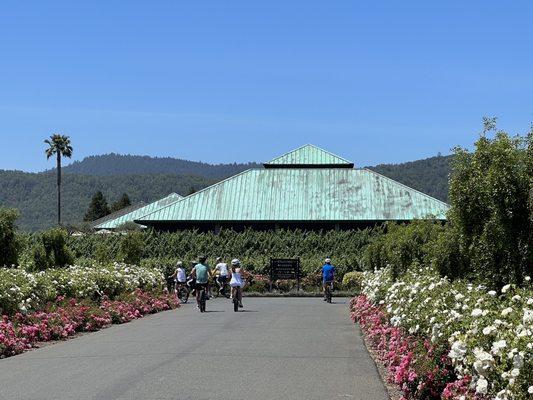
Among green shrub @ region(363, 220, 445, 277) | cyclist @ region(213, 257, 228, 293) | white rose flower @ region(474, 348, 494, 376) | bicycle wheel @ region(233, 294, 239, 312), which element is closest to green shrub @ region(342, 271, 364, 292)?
cyclist @ region(213, 257, 228, 293)

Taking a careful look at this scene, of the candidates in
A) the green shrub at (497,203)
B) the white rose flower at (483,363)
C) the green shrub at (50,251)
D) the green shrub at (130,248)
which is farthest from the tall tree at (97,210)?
the white rose flower at (483,363)

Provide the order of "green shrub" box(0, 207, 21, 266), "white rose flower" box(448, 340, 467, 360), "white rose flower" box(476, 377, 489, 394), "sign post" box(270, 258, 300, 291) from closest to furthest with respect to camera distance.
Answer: "white rose flower" box(476, 377, 489, 394)
"white rose flower" box(448, 340, 467, 360)
"green shrub" box(0, 207, 21, 266)
"sign post" box(270, 258, 300, 291)

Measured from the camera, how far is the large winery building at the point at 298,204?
53.2 m

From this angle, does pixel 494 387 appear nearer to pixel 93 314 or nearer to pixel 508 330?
pixel 508 330

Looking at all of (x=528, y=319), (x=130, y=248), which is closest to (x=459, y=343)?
(x=528, y=319)

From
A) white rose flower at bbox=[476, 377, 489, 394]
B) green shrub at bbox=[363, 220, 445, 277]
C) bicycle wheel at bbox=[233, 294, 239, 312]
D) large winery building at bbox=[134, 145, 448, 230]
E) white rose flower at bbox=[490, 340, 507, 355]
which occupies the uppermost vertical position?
large winery building at bbox=[134, 145, 448, 230]

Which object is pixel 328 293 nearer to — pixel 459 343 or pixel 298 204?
pixel 298 204

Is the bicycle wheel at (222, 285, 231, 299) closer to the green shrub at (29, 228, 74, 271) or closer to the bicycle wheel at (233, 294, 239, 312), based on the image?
the green shrub at (29, 228, 74, 271)

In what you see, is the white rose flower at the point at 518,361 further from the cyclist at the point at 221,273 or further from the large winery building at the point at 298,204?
the large winery building at the point at 298,204

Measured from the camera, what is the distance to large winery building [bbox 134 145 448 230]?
53.2 m

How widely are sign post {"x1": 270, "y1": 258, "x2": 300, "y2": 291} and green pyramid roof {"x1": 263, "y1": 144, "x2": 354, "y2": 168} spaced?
23357 mm

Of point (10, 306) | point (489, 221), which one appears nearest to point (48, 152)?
point (10, 306)

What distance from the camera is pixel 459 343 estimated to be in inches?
287

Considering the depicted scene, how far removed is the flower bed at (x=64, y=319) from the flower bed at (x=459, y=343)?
6.57 m
